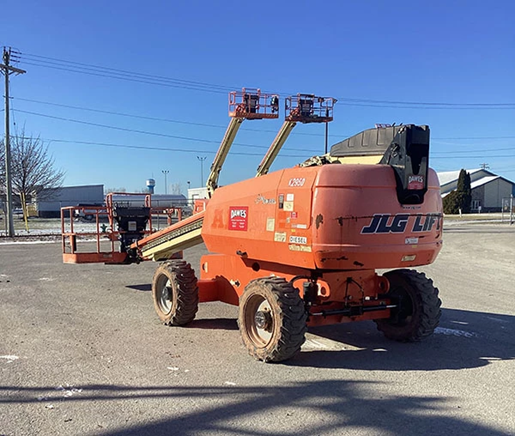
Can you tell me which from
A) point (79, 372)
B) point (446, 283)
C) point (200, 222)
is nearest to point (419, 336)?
point (200, 222)

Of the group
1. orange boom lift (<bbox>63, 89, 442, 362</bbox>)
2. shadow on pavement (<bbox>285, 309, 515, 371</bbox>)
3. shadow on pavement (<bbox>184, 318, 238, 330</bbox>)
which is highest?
orange boom lift (<bbox>63, 89, 442, 362</bbox>)

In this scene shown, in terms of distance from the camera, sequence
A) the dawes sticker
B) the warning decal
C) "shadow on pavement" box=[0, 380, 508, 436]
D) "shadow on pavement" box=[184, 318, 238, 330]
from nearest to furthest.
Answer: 1. "shadow on pavement" box=[0, 380, 508, 436]
2. the dawes sticker
3. the warning decal
4. "shadow on pavement" box=[184, 318, 238, 330]

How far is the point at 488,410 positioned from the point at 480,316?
4.13 m

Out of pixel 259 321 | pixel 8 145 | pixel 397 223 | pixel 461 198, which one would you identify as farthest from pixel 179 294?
pixel 461 198

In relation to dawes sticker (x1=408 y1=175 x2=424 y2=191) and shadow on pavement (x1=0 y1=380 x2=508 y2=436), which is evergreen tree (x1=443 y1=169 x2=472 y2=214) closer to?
dawes sticker (x1=408 y1=175 x2=424 y2=191)

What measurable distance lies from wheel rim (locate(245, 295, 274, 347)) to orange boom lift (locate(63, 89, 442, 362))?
12 mm

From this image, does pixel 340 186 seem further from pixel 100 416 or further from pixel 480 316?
pixel 480 316

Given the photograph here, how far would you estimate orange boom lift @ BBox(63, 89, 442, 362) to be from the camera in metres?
5.20

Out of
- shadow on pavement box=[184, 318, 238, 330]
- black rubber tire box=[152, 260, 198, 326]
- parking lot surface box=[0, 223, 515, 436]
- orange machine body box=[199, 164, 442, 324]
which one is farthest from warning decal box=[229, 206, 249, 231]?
shadow on pavement box=[184, 318, 238, 330]

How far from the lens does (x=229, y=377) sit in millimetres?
5062

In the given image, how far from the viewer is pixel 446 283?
11.5m

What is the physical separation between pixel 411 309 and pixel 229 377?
270 centimetres

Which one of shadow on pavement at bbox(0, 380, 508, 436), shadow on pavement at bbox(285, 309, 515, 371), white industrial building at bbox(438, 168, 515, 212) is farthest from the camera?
white industrial building at bbox(438, 168, 515, 212)

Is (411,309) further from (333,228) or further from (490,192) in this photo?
(490,192)
